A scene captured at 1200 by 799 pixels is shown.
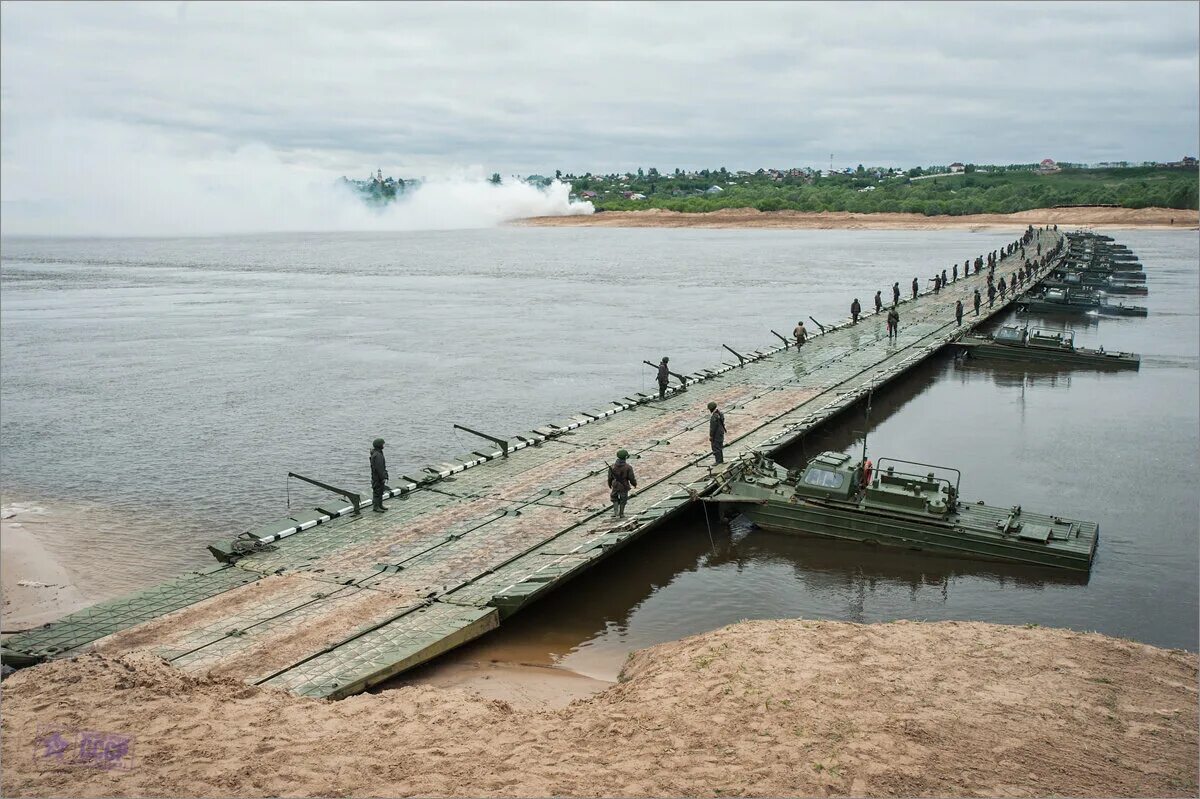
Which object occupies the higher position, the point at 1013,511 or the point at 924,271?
the point at 924,271

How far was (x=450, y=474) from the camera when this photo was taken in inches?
833

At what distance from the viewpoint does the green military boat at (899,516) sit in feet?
58.9

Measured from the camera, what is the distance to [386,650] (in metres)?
12.9

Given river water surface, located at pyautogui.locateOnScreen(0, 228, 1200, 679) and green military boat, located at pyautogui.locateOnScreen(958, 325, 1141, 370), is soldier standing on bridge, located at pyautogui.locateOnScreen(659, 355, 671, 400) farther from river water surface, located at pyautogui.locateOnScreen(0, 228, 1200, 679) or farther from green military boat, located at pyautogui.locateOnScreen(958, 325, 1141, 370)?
green military boat, located at pyautogui.locateOnScreen(958, 325, 1141, 370)

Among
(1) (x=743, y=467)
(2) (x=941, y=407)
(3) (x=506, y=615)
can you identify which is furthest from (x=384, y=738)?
(2) (x=941, y=407)

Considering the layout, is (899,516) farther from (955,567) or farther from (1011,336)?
(1011,336)

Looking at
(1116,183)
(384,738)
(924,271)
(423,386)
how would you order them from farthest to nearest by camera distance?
(1116,183), (924,271), (423,386), (384,738)

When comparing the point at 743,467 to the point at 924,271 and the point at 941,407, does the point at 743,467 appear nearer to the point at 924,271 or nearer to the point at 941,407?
the point at 941,407

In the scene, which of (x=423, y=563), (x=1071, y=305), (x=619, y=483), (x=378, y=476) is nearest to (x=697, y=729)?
(x=423, y=563)

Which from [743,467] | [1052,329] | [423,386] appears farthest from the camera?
[1052,329]

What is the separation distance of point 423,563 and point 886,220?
499 ft

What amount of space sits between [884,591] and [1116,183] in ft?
593

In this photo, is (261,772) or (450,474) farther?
(450,474)

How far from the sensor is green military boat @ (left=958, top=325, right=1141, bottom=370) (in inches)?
1508
